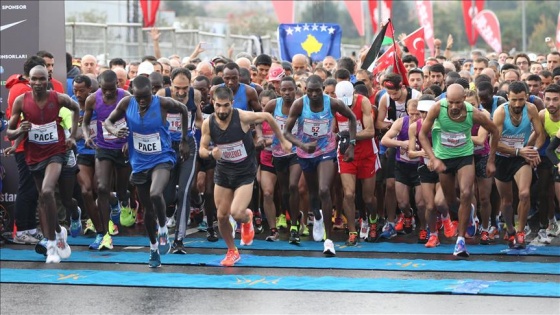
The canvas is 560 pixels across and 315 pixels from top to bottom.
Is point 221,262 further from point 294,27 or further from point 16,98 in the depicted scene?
point 294,27

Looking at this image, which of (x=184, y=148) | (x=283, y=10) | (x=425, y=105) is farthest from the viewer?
(x=283, y=10)

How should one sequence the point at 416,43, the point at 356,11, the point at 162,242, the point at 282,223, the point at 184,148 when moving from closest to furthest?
the point at 162,242 < the point at 184,148 < the point at 282,223 < the point at 416,43 < the point at 356,11

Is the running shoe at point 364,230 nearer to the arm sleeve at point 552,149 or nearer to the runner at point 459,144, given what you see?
the runner at point 459,144

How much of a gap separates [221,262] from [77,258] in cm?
185

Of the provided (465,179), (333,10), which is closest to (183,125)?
(465,179)

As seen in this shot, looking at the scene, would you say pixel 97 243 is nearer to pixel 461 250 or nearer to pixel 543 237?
pixel 461 250

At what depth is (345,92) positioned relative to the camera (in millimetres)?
13914

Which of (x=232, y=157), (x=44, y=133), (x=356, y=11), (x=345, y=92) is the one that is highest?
(x=356, y=11)

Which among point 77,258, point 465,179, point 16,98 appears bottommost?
point 77,258

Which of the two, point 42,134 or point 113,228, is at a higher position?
point 42,134

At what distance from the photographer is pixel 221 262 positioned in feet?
41.6

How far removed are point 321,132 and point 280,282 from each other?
253cm

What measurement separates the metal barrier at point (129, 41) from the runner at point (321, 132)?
1082 centimetres

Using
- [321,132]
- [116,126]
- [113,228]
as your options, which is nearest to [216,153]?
[321,132]
